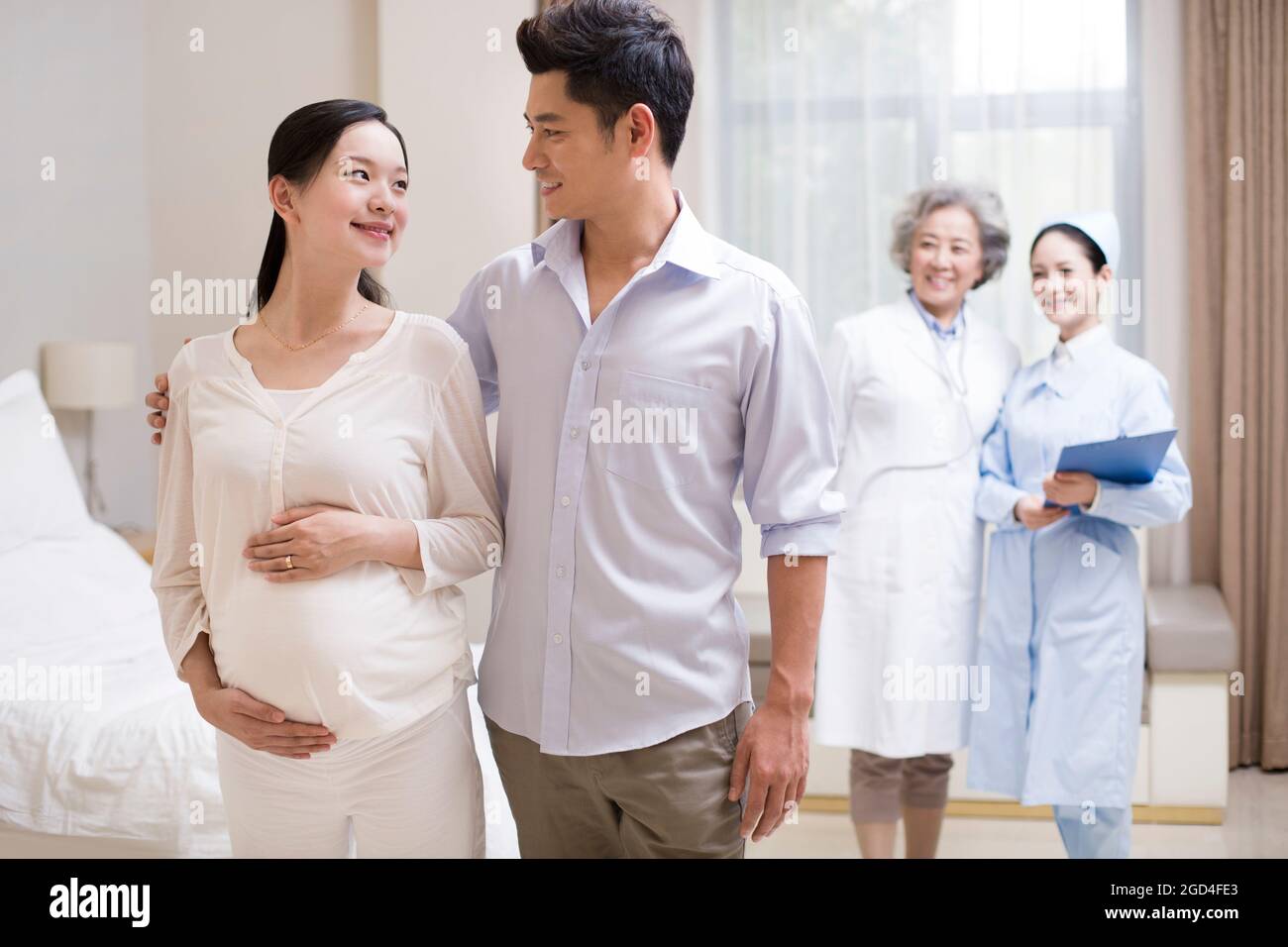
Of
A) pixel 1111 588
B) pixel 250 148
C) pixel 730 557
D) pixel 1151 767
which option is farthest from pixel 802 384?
pixel 250 148

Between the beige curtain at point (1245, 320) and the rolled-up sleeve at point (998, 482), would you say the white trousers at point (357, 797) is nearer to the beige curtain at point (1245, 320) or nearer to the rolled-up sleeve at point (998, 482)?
the rolled-up sleeve at point (998, 482)

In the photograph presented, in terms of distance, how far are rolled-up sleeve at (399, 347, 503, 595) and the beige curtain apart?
318cm

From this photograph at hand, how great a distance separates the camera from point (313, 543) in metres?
1.26

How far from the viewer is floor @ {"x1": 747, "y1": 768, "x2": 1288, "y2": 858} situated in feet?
9.65

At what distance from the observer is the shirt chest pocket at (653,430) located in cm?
131

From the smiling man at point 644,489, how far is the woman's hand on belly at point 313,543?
0.62ft

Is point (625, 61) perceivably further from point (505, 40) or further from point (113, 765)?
point (505, 40)

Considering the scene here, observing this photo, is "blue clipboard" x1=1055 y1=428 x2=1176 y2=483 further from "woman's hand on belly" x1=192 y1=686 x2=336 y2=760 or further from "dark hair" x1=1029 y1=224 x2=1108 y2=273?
"woman's hand on belly" x1=192 y1=686 x2=336 y2=760

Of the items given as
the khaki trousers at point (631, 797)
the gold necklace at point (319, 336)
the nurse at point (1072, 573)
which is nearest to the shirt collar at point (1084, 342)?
the nurse at point (1072, 573)

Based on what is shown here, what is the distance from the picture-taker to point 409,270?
3689mm

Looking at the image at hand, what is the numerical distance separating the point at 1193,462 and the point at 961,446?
5.64 feet

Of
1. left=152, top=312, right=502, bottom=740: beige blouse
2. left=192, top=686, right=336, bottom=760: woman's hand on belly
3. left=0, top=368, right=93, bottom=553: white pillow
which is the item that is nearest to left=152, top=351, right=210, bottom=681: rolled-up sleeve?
left=152, top=312, right=502, bottom=740: beige blouse

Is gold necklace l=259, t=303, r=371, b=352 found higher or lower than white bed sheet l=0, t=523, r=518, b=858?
higher

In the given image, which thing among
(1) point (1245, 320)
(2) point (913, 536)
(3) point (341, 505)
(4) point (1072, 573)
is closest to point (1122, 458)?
(4) point (1072, 573)
